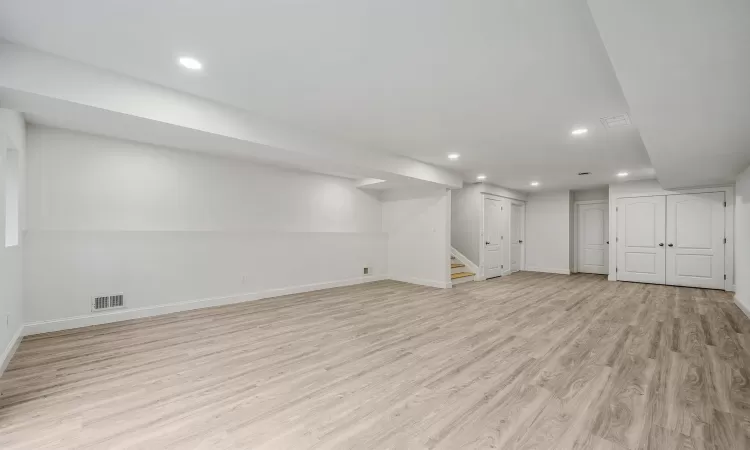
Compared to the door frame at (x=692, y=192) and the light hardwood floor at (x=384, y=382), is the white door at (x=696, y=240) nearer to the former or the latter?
A: the door frame at (x=692, y=192)

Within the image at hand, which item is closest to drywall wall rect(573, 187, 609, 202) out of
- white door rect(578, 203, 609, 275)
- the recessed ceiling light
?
white door rect(578, 203, 609, 275)

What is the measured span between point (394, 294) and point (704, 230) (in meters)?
7.13

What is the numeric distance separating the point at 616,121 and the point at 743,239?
426 cm

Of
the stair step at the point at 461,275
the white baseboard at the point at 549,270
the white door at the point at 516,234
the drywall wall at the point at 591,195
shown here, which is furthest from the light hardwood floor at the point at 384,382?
the drywall wall at the point at 591,195

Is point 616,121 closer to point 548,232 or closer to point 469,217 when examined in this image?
point 469,217

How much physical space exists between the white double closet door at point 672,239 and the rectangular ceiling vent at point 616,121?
5554 mm

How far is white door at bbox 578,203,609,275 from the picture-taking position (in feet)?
31.1

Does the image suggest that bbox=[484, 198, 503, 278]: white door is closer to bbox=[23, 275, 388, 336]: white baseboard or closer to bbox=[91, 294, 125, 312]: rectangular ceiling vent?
bbox=[23, 275, 388, 336]: white baseboard

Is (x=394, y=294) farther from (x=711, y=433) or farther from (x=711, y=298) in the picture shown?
(x=711, y=298)

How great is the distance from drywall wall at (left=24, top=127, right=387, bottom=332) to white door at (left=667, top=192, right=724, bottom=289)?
7.87 meters

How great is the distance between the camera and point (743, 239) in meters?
5.55

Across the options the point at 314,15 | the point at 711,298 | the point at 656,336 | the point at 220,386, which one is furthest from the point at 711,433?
the point at 711,298

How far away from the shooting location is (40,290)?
12.6 ft

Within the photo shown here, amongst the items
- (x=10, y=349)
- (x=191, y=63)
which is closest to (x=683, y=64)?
(x=191, y=63)
